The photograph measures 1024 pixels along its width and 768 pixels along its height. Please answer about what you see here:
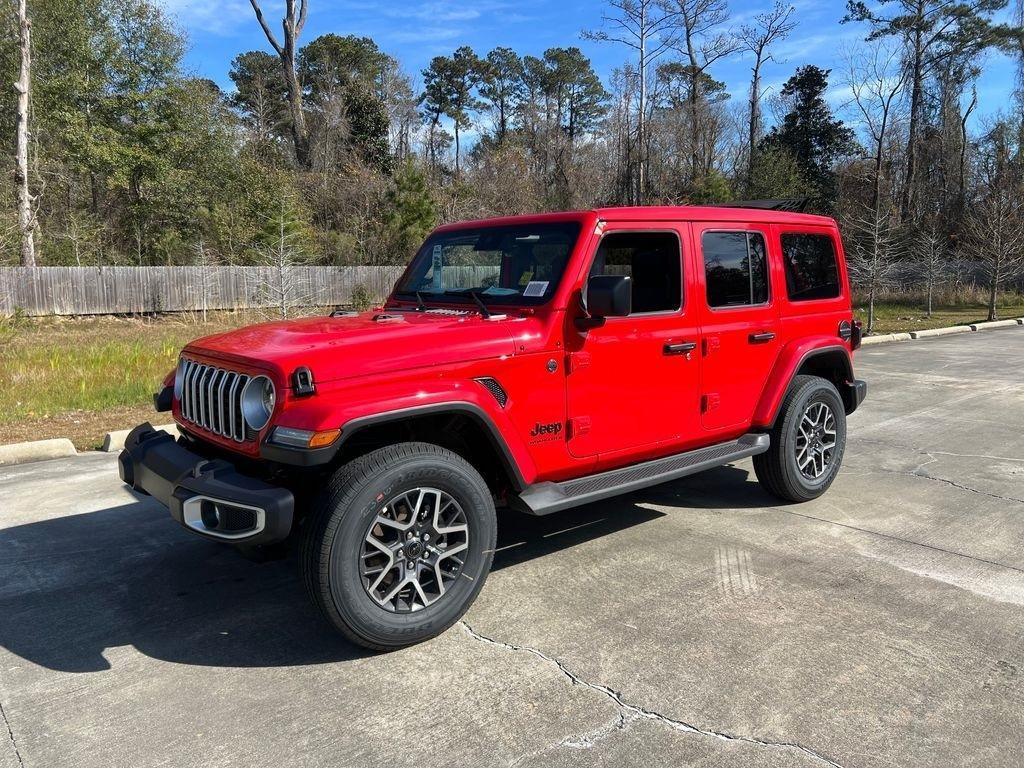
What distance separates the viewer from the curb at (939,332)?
17.1 m

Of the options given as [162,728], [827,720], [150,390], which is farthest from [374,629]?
[150,390]

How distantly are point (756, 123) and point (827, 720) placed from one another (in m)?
47.3

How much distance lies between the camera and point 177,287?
27.4 m

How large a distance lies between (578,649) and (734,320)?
7.85 ft

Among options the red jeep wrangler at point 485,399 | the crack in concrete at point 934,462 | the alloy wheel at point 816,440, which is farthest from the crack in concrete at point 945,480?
the red jeep wrangler at point 485,399

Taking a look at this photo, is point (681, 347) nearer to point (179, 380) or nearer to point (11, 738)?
point (179, 380)

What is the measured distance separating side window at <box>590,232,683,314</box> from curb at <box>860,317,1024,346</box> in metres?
13.6

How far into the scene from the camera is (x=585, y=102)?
175ft

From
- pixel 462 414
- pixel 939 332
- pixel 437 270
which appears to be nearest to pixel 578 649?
pixel 462 414

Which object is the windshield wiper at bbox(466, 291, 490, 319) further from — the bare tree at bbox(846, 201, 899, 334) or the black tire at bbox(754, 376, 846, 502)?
the bare tree at bbox(846, 201, 899, 334)

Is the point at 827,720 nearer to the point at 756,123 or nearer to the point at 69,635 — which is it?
the point at 69,635

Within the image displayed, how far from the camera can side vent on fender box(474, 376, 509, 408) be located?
12.0 ft

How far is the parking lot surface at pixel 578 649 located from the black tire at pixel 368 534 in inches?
6.4

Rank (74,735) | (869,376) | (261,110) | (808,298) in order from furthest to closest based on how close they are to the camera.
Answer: (261,110) < (869,376) < (808,298) < (74,735)
